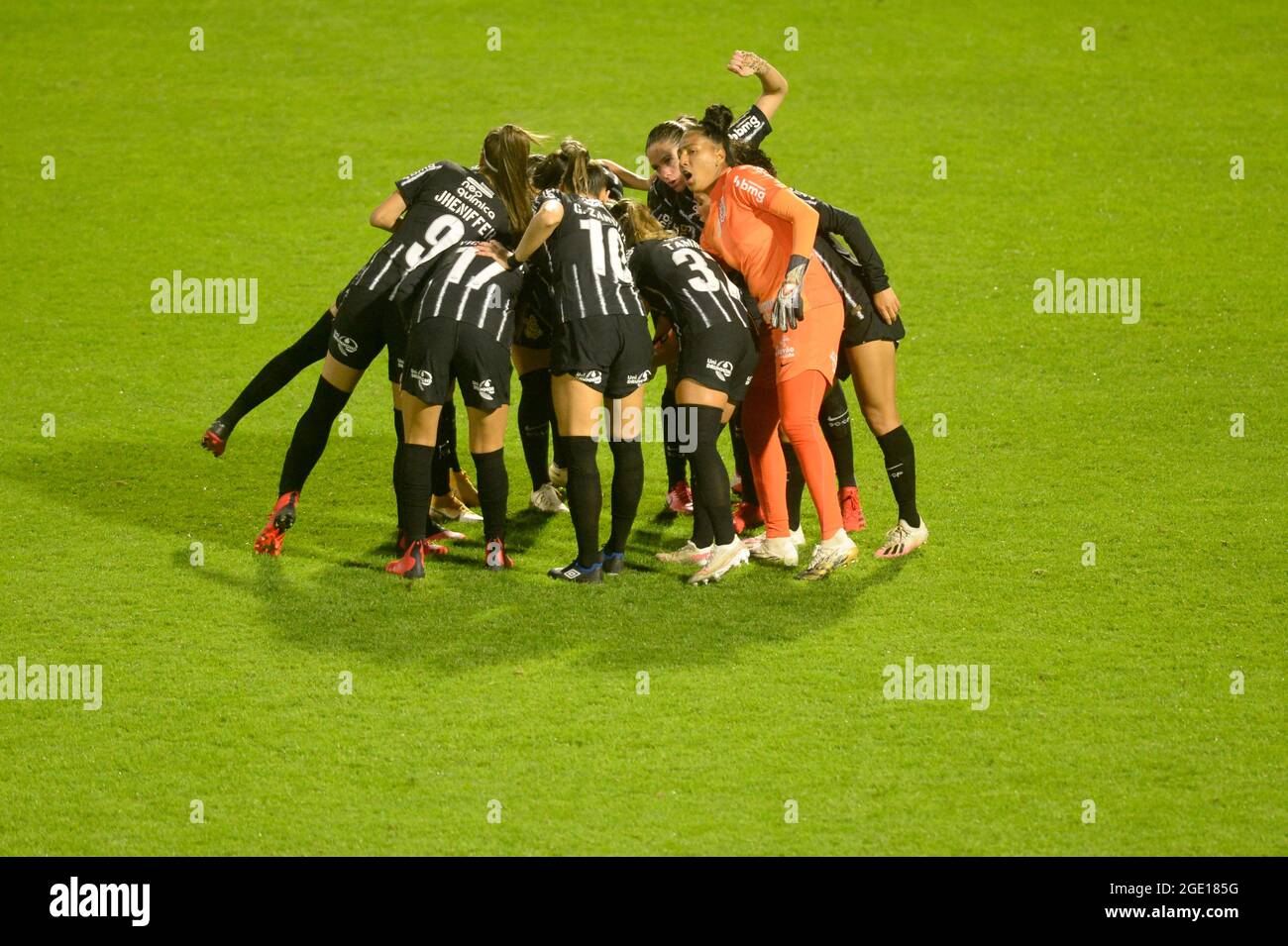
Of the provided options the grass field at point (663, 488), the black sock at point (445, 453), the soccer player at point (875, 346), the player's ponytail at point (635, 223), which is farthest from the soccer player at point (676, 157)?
the grass field at point (663, 488)

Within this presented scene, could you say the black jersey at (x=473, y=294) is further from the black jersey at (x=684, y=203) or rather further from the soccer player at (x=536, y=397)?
the black jersey at (x=684, y=203)

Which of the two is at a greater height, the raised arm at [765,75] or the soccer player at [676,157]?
the raised arm at [765,75]

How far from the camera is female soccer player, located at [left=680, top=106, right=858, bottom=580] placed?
7.48 metres

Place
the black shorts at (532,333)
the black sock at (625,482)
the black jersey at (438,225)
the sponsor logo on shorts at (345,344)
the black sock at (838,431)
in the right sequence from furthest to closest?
the black shorts at (532,333)
the black sock at (838,431)
the sponsor logo on shorts at (345,344)
the black jersey at (438,225)
the black sock at (625,482)

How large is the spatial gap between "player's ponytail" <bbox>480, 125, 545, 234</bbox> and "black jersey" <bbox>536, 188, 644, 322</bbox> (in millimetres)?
217

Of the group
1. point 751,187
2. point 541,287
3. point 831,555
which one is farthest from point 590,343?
point 831,555

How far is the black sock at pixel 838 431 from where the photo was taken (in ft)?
26.9

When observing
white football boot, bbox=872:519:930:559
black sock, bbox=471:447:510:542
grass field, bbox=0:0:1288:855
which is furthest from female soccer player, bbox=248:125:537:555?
white football boot, bbox=872:519:930:559

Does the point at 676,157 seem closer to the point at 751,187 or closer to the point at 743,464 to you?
the point at 751,187

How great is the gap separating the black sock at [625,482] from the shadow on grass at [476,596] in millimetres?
282

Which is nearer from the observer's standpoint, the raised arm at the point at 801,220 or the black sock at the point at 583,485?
the raised arm at the point at 801,220

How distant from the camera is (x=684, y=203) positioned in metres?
8.43

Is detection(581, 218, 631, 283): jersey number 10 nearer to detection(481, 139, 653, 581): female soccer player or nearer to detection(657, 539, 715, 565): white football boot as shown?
detection(481, 139, 653, 581): female soccer player

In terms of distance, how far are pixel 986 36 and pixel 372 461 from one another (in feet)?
32.6
